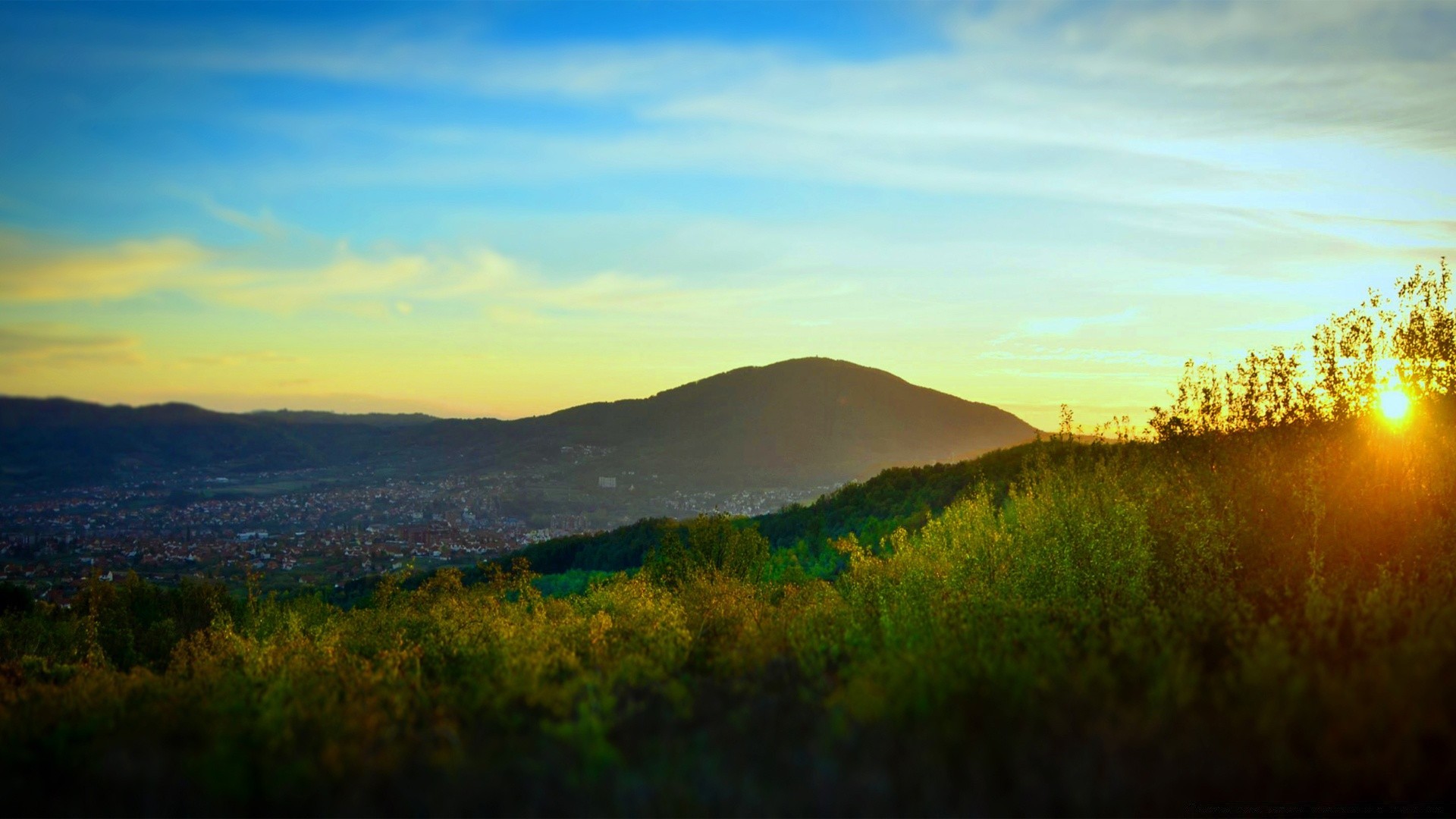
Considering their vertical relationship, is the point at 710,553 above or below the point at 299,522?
above

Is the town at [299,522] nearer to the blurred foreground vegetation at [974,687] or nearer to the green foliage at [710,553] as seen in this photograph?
the green foliage at [710,553]

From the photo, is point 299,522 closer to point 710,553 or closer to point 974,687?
point 710,553

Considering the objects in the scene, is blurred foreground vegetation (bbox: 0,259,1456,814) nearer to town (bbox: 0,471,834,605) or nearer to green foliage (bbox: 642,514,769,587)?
green foliage (bbox: 642,514,769,587)

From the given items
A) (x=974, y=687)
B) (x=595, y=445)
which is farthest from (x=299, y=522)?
(x=974, y=687)

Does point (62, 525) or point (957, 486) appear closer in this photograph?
point (957, 486)

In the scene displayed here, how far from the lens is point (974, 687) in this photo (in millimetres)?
6941

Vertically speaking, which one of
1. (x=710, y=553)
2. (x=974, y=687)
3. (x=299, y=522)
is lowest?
(x=299, y=522)

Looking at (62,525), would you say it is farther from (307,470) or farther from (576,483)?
(576,483)

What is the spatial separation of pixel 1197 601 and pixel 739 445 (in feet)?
573

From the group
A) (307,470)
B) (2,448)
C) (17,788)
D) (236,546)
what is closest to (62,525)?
(236,546)

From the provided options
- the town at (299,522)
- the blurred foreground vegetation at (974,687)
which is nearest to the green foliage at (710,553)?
the town at (299,522)

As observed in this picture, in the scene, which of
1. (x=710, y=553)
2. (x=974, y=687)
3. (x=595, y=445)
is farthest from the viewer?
(x=595, y=445)

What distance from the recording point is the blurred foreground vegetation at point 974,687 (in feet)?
18.7

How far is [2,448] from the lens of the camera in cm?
6181
